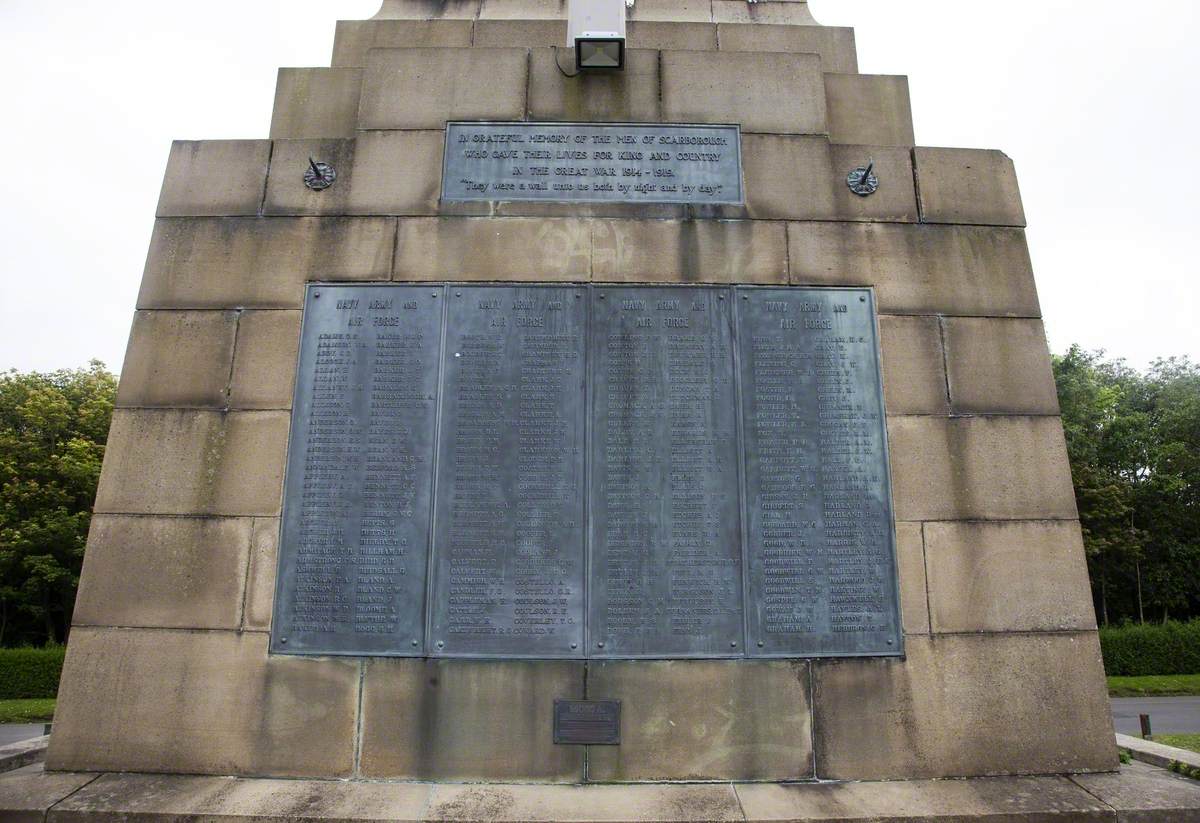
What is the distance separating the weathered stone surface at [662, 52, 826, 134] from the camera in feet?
24.8

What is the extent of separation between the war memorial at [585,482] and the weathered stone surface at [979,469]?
33 mm

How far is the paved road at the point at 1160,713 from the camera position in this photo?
679 inches

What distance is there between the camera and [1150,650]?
30.9 metres

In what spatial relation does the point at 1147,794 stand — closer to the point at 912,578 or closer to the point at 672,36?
the point at 912,578

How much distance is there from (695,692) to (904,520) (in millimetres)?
2374

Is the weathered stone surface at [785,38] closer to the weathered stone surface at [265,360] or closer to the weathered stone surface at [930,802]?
the weathered stone surface at [265,360]

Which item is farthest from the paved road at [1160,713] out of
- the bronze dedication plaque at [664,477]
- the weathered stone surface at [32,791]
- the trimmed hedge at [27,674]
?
the trimmed hedge at [27,674]

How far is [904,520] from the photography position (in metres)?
6.47

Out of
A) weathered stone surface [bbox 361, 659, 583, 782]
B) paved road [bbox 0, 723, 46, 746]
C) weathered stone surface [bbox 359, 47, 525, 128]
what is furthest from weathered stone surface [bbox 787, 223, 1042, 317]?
paved road [bbox 0, 723, 46, 746]

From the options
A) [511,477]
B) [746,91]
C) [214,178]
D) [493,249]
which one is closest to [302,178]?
[214,178]

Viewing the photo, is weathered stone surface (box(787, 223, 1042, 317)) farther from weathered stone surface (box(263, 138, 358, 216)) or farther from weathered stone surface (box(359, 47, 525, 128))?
weathered stone surface (box(263, 138, 358, 216))

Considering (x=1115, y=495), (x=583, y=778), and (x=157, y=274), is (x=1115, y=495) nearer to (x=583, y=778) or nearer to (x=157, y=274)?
(x=583, y=778)

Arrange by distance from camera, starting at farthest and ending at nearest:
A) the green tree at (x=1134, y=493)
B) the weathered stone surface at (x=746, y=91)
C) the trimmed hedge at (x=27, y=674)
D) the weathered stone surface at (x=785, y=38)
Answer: the green tree at (x=1134, y=493)
the trimmed hedge at (x=27, y=674)
the weathered stone surface at (x=785, y=38)
the weathered stone surface at (x=746, y=91)

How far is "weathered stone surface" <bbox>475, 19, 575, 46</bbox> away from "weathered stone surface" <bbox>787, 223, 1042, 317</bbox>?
3987 millimetres
